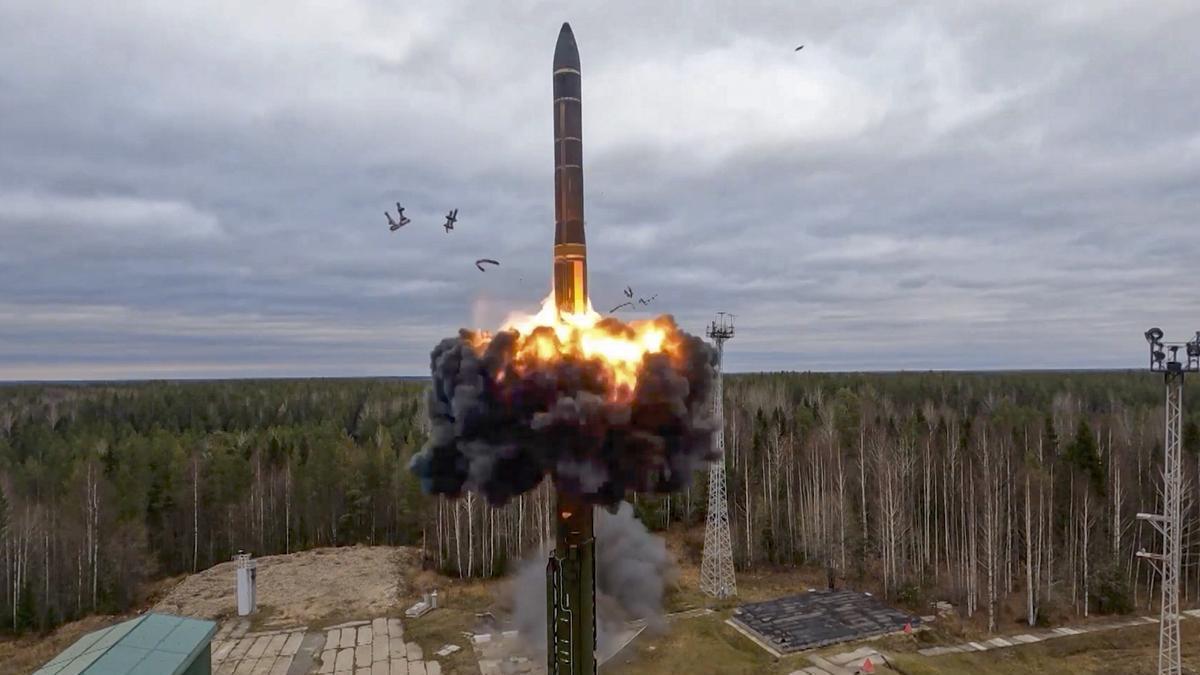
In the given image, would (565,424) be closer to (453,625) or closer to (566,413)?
(566,413)

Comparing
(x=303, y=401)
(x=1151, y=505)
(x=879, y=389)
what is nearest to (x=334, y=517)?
(x=1151, y=505)

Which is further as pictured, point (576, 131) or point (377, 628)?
point (377, 628)

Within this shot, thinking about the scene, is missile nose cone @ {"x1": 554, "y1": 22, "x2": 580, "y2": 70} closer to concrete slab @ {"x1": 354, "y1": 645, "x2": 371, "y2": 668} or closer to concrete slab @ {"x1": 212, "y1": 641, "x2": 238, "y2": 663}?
concrete slab @ {"x1": 354, "y1": 645, "x2": 371, "y2": 668}

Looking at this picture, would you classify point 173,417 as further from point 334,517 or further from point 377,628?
point 377,628

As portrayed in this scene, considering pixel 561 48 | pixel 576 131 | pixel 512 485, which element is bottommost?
pixel 512 485

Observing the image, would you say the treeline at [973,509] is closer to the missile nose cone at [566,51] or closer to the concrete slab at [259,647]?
the concrete slab at [259,647]

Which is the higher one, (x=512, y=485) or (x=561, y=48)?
(x=561, y=48)
